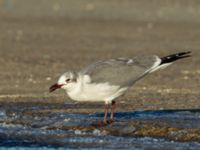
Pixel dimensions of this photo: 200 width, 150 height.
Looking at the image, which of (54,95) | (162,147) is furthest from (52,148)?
(54,95)

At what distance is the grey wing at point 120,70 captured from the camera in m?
10.7

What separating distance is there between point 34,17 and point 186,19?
491cm

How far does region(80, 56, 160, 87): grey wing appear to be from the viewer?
10664 millimetres

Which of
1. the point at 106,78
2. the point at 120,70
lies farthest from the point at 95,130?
the point at 120,70

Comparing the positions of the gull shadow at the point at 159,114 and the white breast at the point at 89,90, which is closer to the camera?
the white breast at the point at 89,90

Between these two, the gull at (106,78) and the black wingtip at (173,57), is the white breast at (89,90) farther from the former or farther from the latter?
Result: the black wingtip at (173,57)

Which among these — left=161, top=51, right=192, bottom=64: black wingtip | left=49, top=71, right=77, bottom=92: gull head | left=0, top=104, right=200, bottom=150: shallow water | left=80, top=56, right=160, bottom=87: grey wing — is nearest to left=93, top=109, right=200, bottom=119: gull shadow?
left=0, top=104, right=200, bottom=150: shallow water

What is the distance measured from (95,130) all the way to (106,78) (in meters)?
0.73

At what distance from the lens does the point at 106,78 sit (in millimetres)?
10656

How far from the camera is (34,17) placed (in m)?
27.1

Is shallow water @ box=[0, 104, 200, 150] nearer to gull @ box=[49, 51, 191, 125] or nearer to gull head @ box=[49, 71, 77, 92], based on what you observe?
gull @ box=[49, 51, 191, 125]

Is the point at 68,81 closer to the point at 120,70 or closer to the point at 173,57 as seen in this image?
the point at 120,70

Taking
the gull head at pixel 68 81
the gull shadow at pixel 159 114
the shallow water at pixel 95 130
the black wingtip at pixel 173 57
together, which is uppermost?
the black wingtip at pixel 173 57

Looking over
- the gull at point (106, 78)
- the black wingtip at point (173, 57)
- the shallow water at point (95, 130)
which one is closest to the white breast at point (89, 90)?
the gull at point (106, 78)
